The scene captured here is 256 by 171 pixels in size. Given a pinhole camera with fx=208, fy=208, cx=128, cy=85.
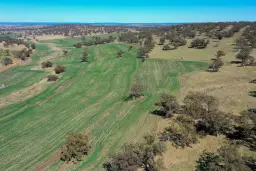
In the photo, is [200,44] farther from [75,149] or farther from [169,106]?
[75,149]

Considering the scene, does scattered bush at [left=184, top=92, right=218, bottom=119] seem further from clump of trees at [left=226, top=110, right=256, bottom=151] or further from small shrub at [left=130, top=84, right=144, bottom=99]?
small shrub at [left=130, top=84, right=144, bottom=99]

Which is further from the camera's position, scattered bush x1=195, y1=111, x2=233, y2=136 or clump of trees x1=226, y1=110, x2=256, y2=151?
scattered bush x1=195, y1=111, x2=233, y2=136

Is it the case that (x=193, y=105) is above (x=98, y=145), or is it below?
above

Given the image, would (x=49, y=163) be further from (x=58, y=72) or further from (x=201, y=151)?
(x=58, y=72)

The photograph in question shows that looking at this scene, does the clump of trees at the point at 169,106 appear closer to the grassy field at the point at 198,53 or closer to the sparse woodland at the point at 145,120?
the sparse woodland at the point at 145,120

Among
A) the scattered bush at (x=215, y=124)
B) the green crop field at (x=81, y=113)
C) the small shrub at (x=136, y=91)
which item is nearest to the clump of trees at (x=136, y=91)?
the small shrub at (x=136, y=91)

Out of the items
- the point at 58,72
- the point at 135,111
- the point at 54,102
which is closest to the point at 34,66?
the point at 58,72

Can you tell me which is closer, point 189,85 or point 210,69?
point 189,85

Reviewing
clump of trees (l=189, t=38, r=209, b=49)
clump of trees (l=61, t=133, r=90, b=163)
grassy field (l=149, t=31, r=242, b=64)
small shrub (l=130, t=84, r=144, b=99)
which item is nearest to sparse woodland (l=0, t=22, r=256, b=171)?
clump of trees (l=61, t=133, r=90, b=163)
